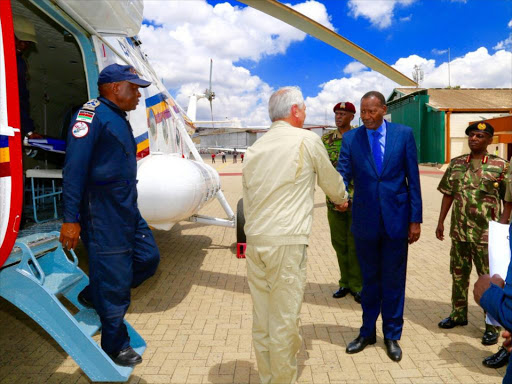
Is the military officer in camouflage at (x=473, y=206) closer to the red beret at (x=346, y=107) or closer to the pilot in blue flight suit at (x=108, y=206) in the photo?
the red beret at (x=346, y=107)

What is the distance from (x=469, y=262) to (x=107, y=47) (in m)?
3.80

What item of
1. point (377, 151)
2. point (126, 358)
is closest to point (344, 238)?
point (377, 151)

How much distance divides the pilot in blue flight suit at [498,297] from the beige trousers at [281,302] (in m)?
0.95

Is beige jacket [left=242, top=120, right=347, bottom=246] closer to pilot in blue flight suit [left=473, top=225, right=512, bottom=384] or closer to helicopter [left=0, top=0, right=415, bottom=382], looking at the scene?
pilot in blue flight suit [left=473, top=225, right=512, bottom=384]

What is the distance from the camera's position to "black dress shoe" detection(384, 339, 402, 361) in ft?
9.40

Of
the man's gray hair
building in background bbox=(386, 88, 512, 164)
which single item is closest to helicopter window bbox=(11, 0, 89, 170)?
the man's gray hair

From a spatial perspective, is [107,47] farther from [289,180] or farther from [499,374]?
[499,374]

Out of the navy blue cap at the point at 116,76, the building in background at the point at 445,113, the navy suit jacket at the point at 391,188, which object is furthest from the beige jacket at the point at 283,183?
the building in background at the point at 445,113

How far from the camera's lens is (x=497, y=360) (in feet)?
9.02

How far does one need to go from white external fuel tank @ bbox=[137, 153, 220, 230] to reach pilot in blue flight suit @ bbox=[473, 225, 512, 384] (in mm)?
2566

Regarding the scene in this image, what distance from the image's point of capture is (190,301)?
4.07 meters

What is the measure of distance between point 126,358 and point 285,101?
1870mm

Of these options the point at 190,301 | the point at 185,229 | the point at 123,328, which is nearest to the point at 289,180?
the point at 123,328

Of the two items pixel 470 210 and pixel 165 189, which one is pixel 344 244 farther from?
pixel 165 189
